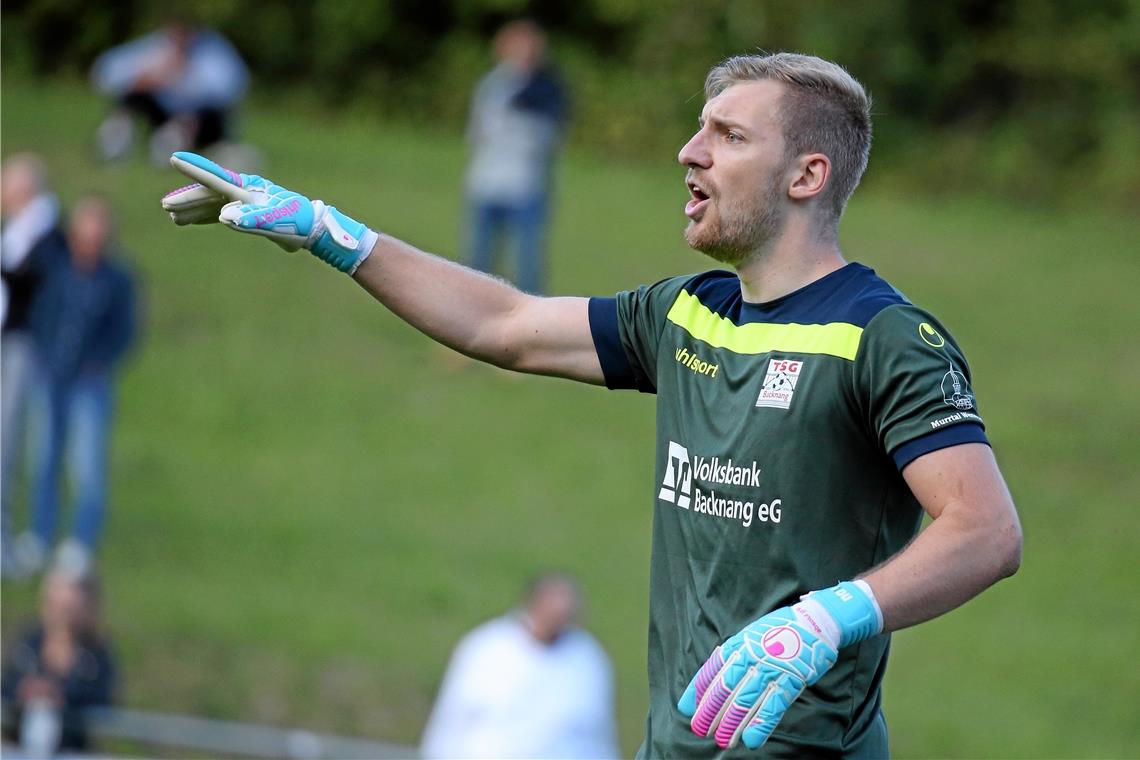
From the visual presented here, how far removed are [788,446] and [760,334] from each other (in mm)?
264

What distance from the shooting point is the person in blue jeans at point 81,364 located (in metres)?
10.4

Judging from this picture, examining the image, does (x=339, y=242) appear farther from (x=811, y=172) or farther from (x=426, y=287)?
(x=811, y=172)

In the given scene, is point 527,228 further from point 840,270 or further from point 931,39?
point 931,39

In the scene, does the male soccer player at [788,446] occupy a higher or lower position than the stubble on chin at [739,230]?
lower

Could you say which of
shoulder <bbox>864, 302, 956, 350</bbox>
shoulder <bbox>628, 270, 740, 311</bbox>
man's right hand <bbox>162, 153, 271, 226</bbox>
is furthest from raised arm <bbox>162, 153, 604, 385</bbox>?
shoulder <bbox>864, 302, 956, 350</bbox>

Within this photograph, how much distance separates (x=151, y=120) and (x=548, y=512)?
23.4 feet

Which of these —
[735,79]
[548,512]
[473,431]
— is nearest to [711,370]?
[735,79]

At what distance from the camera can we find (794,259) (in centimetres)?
345

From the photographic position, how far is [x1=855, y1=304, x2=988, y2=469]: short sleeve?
3.06 m

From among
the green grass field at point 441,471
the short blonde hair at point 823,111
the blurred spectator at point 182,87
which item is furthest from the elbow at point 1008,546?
the blurred spectator at point 182,87

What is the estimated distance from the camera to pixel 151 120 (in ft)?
57.6

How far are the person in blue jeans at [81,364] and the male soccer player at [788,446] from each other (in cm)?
694

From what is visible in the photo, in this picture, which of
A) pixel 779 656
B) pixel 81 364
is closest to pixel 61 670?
pixel 81 364

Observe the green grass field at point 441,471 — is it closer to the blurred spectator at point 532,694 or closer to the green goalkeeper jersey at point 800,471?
the blurred spectator at point 532,694
